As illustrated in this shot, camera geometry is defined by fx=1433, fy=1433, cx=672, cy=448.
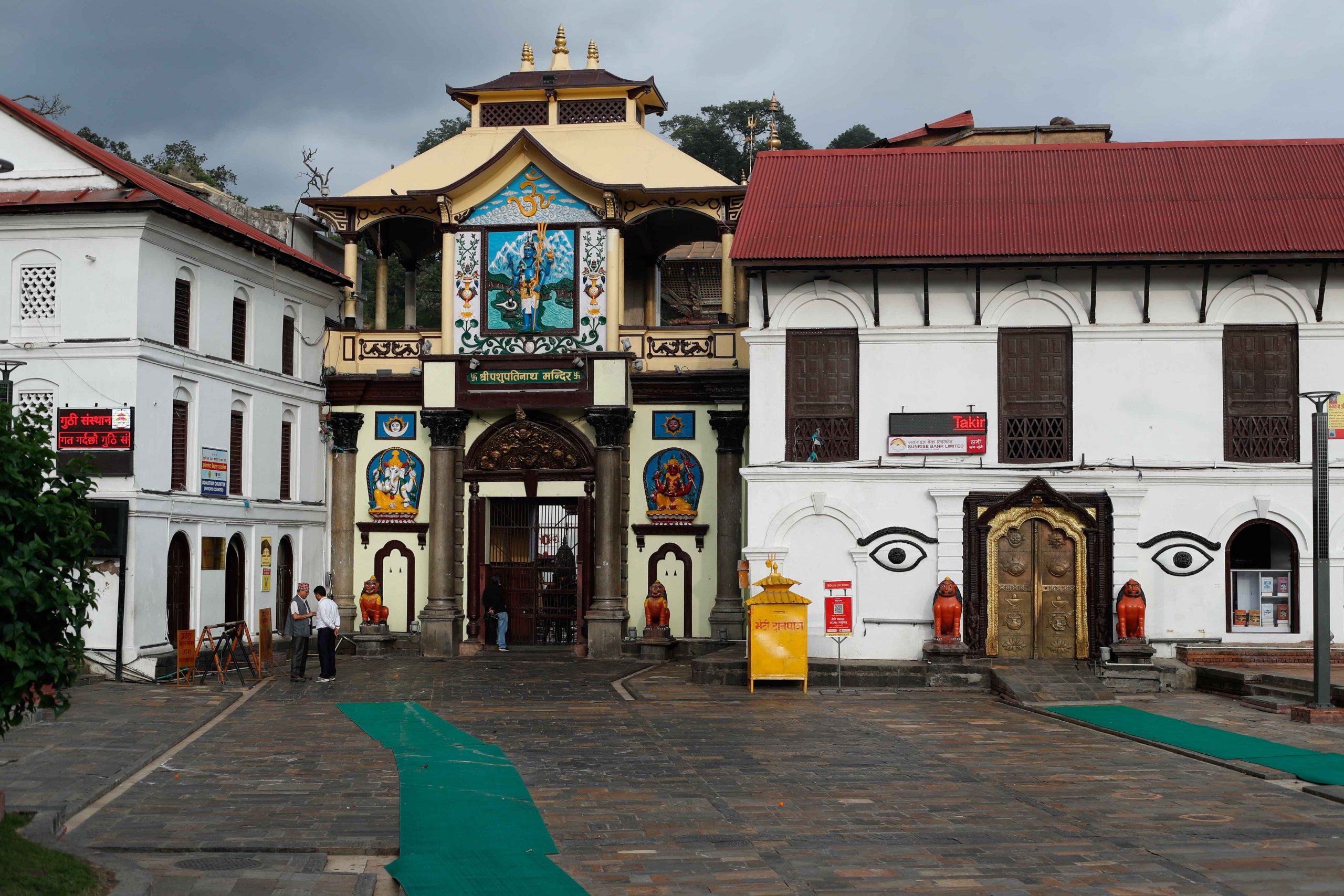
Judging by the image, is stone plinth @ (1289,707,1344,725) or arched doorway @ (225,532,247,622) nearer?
stone plinth @ (1289,707,1344,725)

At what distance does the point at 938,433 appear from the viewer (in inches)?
964

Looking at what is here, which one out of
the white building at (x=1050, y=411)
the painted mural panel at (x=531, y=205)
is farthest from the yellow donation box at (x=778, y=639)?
the painted mural panel at (x=531, y=205)

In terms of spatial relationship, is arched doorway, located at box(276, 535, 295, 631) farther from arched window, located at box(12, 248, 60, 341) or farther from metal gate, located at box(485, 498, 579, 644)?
arched window, located at box(12, 248, 60, 341)

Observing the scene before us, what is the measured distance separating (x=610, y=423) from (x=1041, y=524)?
9258 millimetres

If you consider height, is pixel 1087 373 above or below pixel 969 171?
below

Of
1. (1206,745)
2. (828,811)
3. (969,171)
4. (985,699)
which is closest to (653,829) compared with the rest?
(828,811)

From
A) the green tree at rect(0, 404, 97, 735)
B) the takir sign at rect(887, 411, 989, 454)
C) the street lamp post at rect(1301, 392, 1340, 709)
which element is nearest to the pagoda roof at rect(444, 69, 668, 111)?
the takir sign at rect(887, 411, 989, 454)

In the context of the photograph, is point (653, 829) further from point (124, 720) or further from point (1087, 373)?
point (1087, 373)

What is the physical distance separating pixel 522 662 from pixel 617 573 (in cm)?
296

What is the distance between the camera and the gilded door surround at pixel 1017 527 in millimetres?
23938

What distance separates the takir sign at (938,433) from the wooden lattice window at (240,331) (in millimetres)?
12365

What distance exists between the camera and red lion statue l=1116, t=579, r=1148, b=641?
22.9m

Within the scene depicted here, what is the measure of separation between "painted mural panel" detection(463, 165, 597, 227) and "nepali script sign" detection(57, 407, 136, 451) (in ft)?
30.6

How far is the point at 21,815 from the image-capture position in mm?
10586
